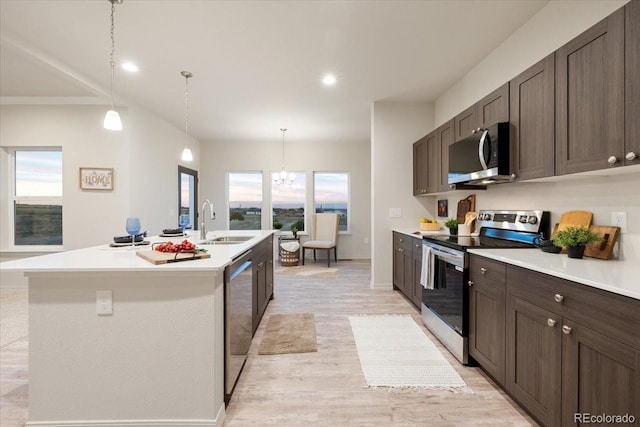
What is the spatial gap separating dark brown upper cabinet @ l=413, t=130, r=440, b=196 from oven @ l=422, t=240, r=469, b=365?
1.18 m

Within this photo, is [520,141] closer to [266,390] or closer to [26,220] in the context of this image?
[266,390]

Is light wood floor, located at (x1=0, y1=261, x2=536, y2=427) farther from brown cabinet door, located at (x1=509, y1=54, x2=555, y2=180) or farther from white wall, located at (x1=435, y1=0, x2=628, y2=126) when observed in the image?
white wall, located at (x1=435, y1=0, x2=628, y2=126)

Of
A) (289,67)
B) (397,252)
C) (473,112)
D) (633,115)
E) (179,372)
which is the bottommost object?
(179,372)

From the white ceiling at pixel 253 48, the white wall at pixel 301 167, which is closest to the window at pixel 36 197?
the white ceiling at pixel 253 48

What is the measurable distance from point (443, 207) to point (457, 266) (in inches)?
77.6

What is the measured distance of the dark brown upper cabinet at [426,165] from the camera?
3.71 m

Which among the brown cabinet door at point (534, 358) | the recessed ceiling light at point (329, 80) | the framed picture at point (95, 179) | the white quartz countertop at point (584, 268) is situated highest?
the recessed ceiling light at point (329, 80)

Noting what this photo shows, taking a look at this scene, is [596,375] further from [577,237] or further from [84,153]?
[84,153]

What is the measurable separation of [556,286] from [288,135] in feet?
18.5

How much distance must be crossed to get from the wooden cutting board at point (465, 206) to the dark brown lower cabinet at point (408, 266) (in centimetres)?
66

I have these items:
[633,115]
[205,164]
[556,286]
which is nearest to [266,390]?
[556,286]

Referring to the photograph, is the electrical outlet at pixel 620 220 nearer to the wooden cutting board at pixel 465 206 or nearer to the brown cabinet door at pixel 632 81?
the brown cabinet door at pixel 632 81

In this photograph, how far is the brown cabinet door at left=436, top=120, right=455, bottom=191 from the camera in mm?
3361

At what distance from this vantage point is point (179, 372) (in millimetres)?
1598
